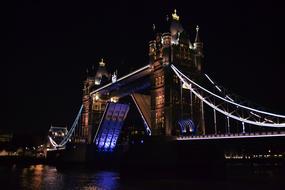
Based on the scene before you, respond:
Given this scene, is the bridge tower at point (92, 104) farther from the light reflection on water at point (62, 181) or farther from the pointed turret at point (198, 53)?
the light reflection on water at point (62, 181)

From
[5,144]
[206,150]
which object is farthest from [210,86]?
[5,144]

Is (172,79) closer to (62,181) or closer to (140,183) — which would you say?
(140,183)

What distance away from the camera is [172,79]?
43812mm

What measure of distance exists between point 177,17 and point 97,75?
1157 inches

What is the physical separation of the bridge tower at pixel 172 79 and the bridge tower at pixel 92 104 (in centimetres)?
2273

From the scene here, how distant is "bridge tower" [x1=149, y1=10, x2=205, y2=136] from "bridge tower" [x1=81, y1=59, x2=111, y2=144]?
74.6ft

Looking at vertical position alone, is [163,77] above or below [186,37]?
below

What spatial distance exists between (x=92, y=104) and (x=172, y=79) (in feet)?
93.6

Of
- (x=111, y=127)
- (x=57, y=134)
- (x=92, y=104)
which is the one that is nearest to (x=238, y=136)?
(x=111, y=127)

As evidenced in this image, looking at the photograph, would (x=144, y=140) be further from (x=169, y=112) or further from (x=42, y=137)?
(x=42, y=137)

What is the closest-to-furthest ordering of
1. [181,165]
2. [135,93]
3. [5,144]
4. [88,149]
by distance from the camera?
[181,165], [135,93], [88,149], [5,144]

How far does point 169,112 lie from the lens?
4244 centimetres

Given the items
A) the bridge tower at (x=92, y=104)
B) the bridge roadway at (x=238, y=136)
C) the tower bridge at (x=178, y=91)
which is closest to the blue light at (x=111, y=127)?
the tower bridge at (x=178, y=91)

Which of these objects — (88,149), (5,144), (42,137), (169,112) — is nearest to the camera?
(169,112)
